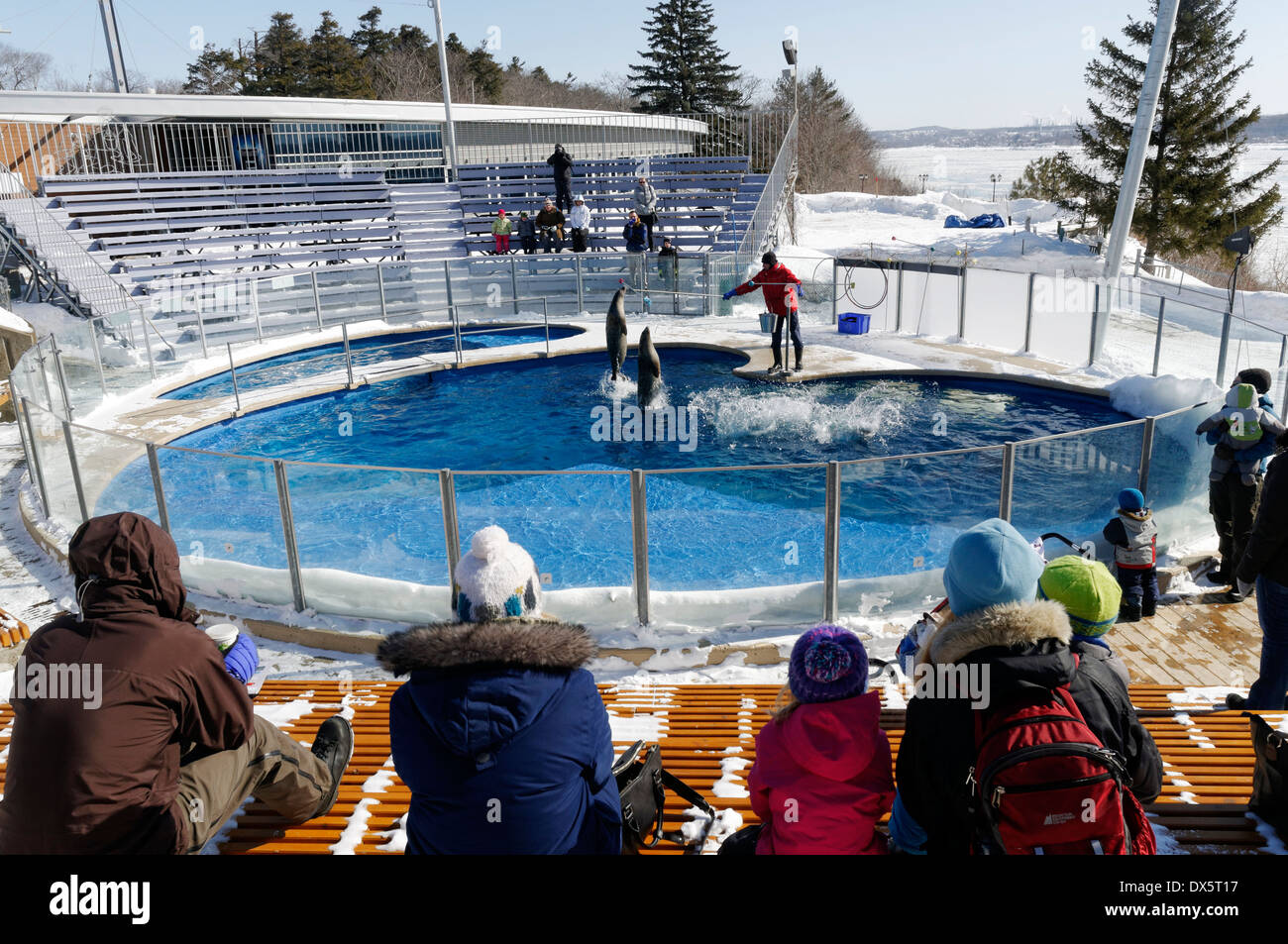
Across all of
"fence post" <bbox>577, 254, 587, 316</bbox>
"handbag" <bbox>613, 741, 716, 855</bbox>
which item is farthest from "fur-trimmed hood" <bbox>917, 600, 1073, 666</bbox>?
"fence post" <bbox>577, 254, 587, 316</bbox>

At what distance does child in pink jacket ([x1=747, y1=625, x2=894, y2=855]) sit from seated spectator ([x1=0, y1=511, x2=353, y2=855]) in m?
1.75

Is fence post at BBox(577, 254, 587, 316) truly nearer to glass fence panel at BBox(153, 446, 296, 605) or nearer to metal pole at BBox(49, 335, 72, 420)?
metal pole at BBox(49, 335, 72, 420)

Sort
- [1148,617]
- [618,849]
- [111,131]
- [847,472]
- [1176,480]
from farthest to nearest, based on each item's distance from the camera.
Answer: [111,131] < [1176,480] < [1148,617] < [847,472] < [618,849]

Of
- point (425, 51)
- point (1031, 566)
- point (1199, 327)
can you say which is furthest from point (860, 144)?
point (1031, 566)

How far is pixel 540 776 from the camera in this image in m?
2.45

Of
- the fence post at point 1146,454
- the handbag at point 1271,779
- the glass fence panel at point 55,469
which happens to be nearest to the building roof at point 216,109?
the glass fence panel at point 55,469

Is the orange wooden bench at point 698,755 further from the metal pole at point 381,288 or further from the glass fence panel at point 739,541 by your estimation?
the metal pole at point 381,288

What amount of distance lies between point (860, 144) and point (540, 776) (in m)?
84.7

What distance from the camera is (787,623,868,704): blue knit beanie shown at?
8.49ft

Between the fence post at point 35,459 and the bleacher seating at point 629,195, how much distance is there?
50.3ft

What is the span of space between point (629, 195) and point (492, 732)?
81.9ft

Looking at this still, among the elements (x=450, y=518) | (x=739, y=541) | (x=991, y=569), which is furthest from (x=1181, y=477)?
(x=991, y=569)

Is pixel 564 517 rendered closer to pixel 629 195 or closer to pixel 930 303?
pixel 930 303
